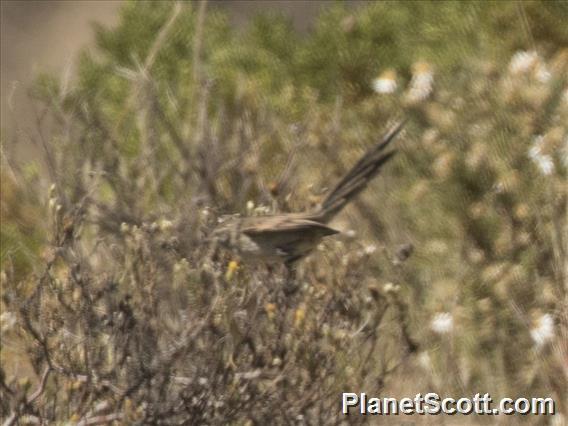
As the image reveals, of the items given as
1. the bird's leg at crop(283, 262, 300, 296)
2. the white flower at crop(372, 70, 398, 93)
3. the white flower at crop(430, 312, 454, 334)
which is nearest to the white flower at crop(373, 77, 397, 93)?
the white flower at crop(372, 70, 398, 93)

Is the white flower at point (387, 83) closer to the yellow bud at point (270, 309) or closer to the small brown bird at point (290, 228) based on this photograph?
the small brown bird at point (290, 228)

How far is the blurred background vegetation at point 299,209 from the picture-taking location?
167 inches

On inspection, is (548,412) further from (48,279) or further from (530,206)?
(48,279)

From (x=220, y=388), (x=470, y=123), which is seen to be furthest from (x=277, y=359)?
(x=470, y=123)

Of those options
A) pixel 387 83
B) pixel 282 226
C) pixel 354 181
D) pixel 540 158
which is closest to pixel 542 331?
pixel 540 158

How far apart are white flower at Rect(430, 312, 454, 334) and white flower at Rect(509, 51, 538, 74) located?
3.89 ft

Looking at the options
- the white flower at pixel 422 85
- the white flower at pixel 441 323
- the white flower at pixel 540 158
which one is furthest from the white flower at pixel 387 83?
the white flower at pixel 441 323

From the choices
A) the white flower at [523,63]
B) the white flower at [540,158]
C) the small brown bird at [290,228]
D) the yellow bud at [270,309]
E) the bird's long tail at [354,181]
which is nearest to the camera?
the yellow bud at [270,309]

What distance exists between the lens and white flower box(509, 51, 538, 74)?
19.1 ft

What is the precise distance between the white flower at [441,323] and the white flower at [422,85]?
1274 millimetres

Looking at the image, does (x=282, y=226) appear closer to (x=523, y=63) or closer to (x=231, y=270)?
(x=231, y=270)

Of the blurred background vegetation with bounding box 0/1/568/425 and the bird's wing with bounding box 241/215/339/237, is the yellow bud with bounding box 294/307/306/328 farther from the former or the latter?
the bird's wing with bounding box 241/215/339/237

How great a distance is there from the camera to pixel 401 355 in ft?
15.5

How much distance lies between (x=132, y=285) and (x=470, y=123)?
2235 millimetres
